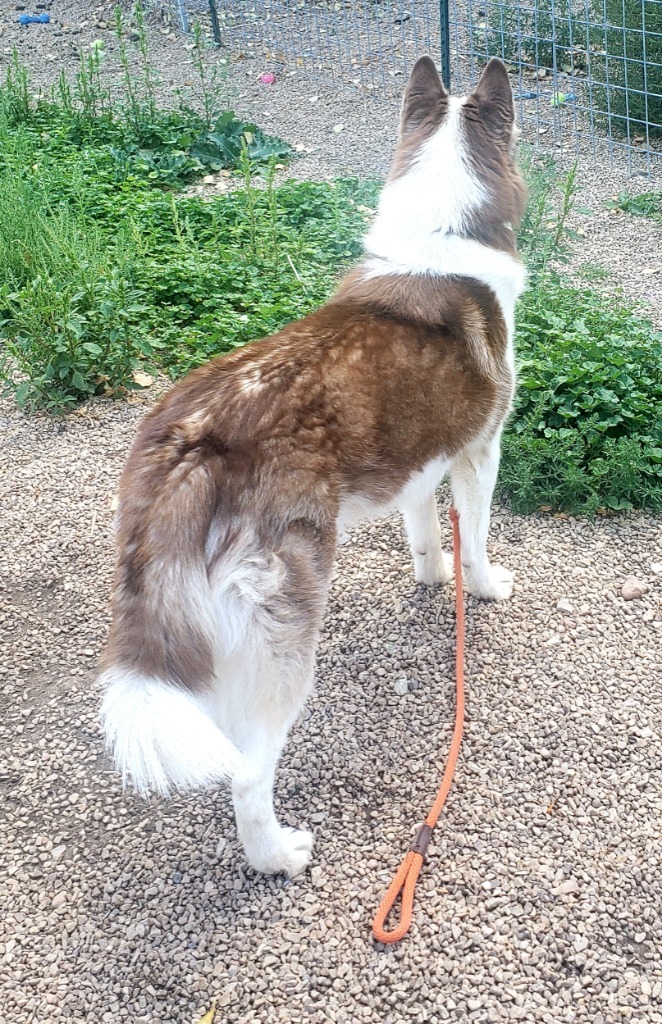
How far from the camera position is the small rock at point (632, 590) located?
11.2 feet

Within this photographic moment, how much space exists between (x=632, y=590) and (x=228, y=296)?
9.18 ft

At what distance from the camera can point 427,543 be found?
3.43 m

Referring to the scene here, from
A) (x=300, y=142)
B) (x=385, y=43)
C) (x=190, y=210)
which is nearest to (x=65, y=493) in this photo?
(x=190, y=210)

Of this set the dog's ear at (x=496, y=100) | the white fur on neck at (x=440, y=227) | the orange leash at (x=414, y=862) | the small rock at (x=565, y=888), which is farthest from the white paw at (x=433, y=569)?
the dog's ear at (x=496, y=100)

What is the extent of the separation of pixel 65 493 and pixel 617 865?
109 inches

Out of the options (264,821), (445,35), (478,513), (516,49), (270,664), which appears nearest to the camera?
(270,664)

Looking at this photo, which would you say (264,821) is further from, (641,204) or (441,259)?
(641,204)

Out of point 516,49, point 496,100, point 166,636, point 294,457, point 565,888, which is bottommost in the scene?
point 565,888

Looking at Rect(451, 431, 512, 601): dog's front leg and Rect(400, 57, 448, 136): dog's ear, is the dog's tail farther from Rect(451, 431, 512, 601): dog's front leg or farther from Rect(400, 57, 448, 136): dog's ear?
Rect(400, 57, 448, 136): dog's ear

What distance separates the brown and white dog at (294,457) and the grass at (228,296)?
94cm

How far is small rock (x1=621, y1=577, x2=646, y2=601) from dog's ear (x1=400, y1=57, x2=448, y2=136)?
1.89 meters

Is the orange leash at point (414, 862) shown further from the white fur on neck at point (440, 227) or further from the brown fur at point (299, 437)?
the white fur on neck at point (440, 227)

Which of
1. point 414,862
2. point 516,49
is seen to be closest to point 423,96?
point 414,862

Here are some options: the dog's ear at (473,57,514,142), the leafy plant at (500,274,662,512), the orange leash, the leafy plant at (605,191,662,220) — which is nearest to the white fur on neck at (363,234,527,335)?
the dog's ear at (473,57,514,142)
